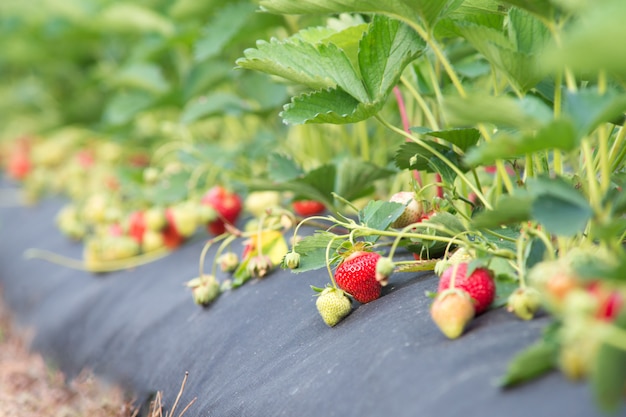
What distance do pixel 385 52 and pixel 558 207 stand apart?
1.26 ft

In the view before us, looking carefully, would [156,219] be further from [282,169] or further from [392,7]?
[392,7]

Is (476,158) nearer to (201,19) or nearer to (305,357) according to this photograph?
(305,357)

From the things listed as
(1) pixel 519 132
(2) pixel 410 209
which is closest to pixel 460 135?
(1) pixel 519 132

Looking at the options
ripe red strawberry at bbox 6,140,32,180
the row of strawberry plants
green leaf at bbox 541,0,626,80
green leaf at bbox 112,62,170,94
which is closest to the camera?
green leaf at bbox 541,0,626,80

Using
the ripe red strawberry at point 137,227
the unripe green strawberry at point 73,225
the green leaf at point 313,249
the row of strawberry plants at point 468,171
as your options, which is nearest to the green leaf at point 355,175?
the row of strawberry plants at point 468,171

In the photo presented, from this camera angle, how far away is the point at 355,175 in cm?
144

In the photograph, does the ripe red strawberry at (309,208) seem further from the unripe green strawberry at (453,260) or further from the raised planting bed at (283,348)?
the unripe green strawberry at (453,260)

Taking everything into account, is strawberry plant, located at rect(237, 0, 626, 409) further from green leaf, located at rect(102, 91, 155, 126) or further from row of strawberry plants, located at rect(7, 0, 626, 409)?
green leaf, located at rect(102, 91, 155, 126)

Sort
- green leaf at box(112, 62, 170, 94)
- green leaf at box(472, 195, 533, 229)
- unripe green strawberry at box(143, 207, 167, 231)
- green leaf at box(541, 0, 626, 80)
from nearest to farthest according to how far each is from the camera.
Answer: green leaf at box(541, 0, 626, 80) → green leaf at box(472, 195, 533, 229) → unripe green strawberry at box(143, 207, 167, 231) → green leaf at box(112, 62, 170, 94)

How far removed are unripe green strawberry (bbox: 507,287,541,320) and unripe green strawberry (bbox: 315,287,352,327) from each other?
29 cm

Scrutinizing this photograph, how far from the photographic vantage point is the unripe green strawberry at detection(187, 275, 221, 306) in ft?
4.70

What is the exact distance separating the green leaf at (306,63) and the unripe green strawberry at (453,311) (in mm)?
334

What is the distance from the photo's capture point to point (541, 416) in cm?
68

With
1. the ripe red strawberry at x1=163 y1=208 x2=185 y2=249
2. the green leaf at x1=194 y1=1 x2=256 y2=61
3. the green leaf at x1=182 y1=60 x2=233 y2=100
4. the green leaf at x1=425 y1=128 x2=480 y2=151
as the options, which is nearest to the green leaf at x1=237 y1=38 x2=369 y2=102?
the green leaf at x1=425 y1=128 x2=480 y2=151
